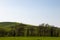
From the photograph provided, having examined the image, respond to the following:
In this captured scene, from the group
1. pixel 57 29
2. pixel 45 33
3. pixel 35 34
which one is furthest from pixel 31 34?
pixel 57 29

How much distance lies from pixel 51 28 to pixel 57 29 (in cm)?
236

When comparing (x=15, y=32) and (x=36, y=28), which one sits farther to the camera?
(x=36, y=28)

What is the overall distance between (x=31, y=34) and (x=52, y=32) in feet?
23.2

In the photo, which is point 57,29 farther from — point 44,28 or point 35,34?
point 35,34

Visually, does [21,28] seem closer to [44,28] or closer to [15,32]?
[15,32]

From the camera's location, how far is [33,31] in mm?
54938

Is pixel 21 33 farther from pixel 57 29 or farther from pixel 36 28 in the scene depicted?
pixel 57 29

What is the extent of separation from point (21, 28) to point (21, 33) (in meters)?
1.62

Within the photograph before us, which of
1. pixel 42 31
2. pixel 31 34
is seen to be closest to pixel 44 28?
pixel 42 31

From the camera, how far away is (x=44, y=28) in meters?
56.4

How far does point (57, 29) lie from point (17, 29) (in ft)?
46.0

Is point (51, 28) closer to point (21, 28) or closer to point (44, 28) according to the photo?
point (44, 28)

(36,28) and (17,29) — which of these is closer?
(17,29)

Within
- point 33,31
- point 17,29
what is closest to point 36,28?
point 33,31
